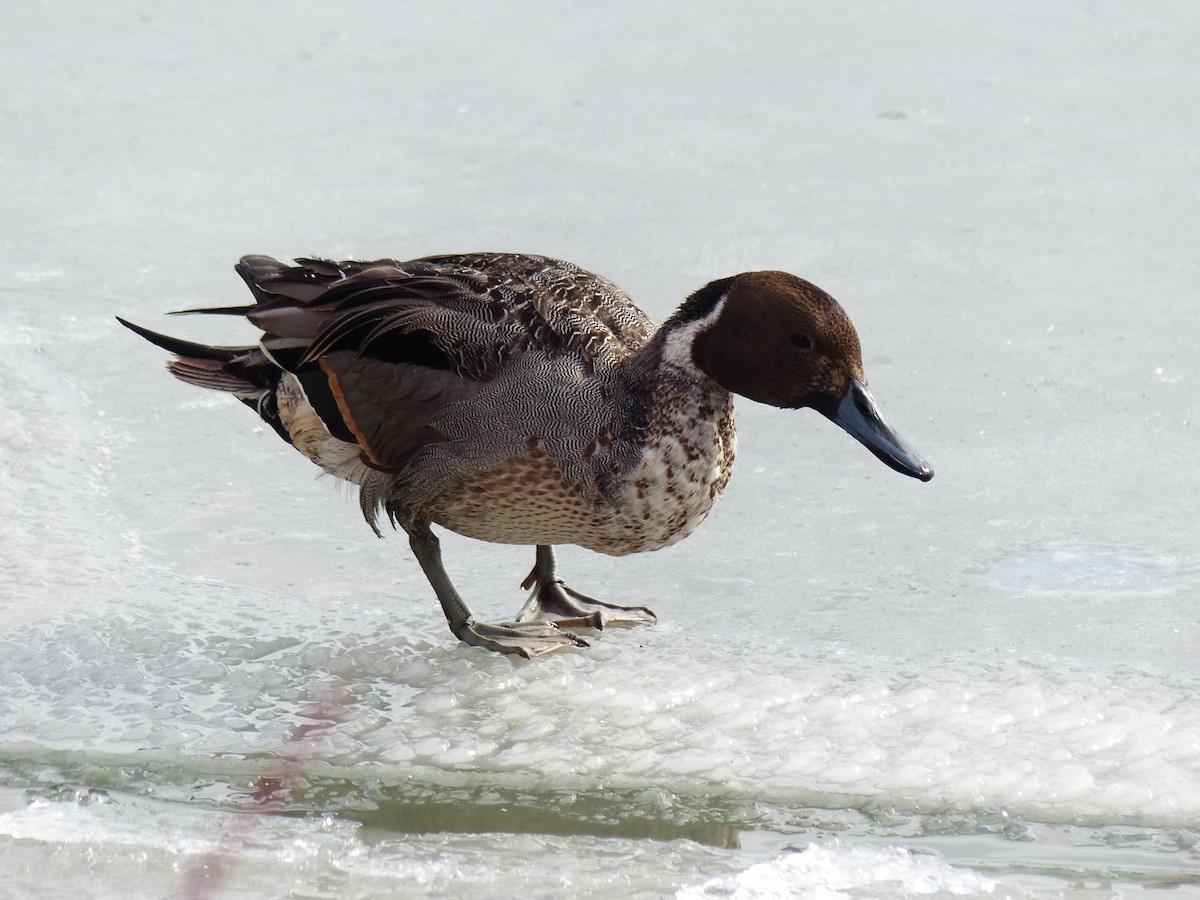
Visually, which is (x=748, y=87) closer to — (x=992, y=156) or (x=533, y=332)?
(x=992, y=156)

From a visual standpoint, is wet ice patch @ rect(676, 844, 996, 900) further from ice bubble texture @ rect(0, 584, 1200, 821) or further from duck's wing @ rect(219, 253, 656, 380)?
duck's wing @ rect(219, 253, 656, 380)

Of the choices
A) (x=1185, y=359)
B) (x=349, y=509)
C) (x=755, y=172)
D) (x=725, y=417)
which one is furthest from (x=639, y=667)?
(x=755, y=172)

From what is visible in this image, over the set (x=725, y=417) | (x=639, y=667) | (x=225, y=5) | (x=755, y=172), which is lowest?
(x=639, y=667)

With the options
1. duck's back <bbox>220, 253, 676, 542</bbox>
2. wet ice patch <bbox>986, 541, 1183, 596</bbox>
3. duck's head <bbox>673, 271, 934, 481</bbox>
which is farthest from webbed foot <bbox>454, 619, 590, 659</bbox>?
wet ice patch <bbox>986, 541, 1183, 596</bbox>

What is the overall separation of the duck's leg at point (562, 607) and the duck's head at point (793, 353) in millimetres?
637

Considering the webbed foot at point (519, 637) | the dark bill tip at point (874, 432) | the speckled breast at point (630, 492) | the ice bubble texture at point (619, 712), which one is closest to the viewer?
the ice bubble texture at point (619, 712)

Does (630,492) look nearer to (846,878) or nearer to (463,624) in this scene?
(463,624)

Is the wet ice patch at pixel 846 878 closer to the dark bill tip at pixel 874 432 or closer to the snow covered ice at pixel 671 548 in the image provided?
the snow covered ice at pixel 671 548

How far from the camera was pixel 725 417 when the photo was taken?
3.31 m

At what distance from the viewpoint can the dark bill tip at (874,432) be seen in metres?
3.09

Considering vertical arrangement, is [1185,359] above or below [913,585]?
above

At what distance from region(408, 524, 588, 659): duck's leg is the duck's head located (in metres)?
0.70

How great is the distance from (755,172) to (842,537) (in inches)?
90.8

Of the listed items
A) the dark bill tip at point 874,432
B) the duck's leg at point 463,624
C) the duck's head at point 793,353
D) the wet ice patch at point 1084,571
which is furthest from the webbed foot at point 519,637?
the wet ice patch at point 1084,571
